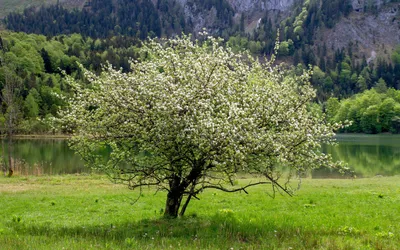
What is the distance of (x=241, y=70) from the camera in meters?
14.4

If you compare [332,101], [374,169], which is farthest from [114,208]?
[332,101]

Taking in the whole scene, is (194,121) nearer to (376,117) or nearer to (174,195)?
(174,195)

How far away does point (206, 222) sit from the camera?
49.1 feet

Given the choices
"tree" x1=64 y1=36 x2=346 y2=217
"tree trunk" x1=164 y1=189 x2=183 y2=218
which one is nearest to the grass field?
"tree trunk" x1=164 y1=189 x2=183 y2=218

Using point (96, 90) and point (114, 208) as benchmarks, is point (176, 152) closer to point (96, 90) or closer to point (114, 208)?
point (96, 90)

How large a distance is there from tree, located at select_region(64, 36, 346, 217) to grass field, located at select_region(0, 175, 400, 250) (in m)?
1.68

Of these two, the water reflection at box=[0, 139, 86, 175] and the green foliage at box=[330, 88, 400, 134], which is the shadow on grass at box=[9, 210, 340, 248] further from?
the green foliage at box=[330, 88, 400, 134]

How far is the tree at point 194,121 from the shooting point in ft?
40.3

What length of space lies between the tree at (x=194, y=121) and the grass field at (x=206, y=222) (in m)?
1.68

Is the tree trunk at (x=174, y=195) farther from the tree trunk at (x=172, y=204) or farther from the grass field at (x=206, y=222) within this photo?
the grass field at (x=206, y=222)

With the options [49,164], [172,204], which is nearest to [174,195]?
[172,204]

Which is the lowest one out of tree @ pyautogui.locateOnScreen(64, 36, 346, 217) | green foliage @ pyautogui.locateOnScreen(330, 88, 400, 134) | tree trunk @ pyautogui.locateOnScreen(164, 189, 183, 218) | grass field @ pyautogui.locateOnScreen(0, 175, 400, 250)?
green foliage @ pyautogui.locateOnScreen(330, 88, 400, 134)

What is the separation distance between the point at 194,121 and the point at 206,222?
4609 millimetres

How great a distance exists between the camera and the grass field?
1175 centimetres
